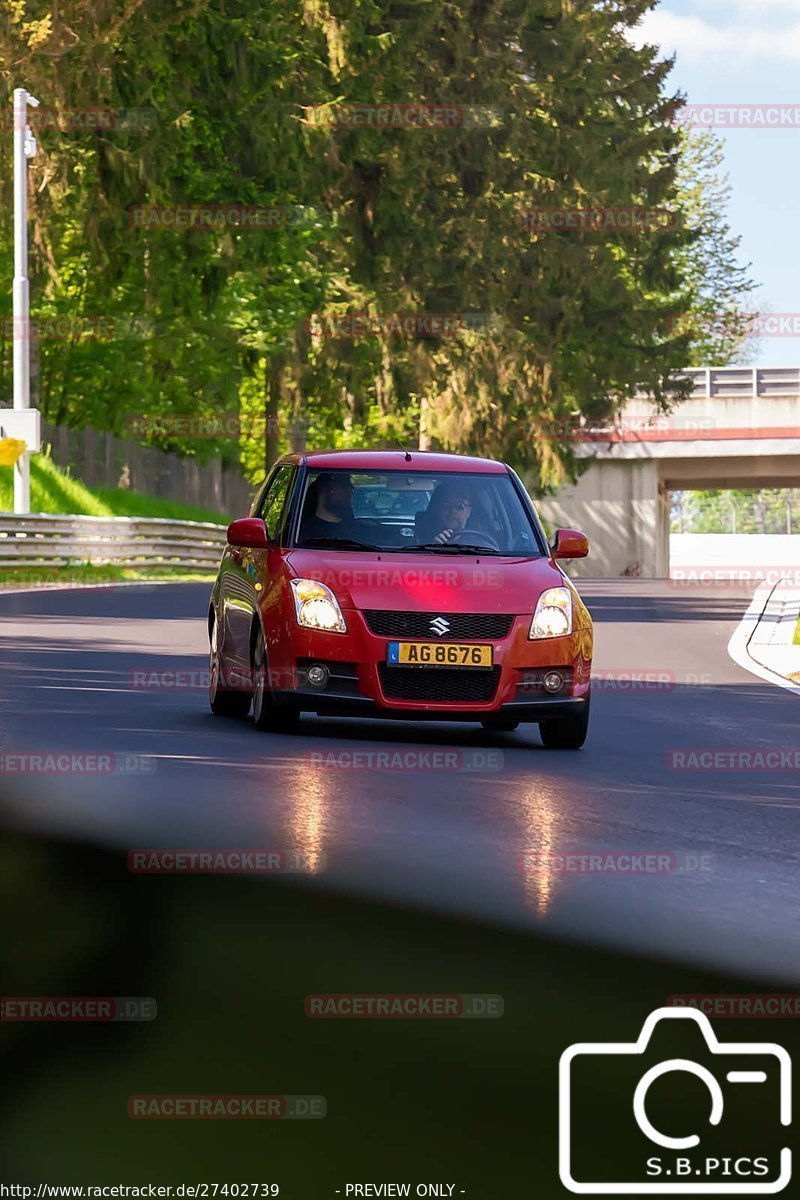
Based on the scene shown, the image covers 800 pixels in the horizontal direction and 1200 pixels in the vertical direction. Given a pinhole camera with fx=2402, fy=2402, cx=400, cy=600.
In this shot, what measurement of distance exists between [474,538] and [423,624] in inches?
50.4

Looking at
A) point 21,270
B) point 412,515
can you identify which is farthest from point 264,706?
point 21,270

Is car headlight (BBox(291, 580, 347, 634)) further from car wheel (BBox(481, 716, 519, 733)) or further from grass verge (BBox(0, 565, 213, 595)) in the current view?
grass verge (BBox(0, 565, 213, 595))

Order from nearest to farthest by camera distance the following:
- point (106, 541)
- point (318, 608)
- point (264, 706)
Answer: point (318, 608)
point (264, 706)
point (106, 541)

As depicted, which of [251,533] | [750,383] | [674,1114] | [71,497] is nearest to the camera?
[674,1114]

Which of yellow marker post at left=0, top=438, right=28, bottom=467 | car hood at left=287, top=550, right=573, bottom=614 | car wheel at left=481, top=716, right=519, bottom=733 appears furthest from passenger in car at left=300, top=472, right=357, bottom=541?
yellow marker post at left=0, top=438, right=28, bottom=467

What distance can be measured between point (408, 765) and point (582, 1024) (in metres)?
6.37

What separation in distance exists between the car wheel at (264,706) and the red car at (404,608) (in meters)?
0.01

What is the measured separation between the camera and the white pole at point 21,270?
38656 mm

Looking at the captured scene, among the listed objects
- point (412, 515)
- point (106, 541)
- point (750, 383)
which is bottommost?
point (106, 541)

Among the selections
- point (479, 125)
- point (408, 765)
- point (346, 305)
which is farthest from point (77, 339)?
point (408, 765)

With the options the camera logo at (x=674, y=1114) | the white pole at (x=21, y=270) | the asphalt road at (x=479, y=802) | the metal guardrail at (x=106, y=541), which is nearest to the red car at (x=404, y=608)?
the asphalt road at (x=479, y=802)

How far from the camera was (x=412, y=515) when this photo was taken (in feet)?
47.4

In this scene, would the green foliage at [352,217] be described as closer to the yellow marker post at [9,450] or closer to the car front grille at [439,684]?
the yellow marker post at [9,450]

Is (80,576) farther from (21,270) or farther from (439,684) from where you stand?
(439,684)
